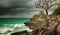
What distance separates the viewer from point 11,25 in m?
13.7

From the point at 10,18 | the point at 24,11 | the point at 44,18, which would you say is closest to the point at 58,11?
the point at 44,18

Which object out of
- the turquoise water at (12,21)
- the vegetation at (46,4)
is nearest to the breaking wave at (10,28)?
the turquoise water at (12,21)

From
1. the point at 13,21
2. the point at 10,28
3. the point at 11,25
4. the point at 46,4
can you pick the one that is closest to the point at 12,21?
the point at 13,21

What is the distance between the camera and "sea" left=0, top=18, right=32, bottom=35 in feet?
44.7

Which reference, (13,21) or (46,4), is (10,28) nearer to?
(13,21)

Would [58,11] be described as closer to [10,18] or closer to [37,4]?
[37,4]

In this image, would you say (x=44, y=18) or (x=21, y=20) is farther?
(x=44, y=18)

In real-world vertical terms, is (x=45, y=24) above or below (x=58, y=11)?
below

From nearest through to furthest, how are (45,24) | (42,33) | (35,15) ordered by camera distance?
1. (42,33)
2. (45,24)
3. (35,15)

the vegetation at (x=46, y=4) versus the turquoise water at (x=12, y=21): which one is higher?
the vegetation at (x=46, y=4)

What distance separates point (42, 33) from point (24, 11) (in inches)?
91.3

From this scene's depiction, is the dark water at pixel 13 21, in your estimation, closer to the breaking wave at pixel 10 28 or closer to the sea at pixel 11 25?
the sea at pixel 11 25

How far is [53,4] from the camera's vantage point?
1386cm

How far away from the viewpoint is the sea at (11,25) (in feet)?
44.7
